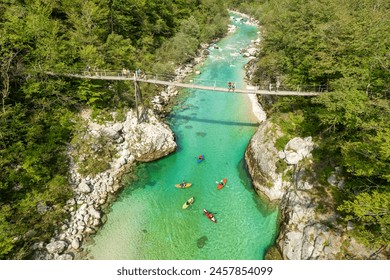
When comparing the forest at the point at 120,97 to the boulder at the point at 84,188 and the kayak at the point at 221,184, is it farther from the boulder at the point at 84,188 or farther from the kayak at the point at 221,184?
the kayak at the point at 221,184

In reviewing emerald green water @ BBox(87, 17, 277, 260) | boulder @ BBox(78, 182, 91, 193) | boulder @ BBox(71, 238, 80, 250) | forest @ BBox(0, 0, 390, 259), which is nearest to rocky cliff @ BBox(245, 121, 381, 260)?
forest @ BBox(0, 0, 390, 259)

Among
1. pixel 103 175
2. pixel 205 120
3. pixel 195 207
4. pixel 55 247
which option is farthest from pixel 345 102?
pixel 55 247

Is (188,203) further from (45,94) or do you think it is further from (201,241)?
(45,94)

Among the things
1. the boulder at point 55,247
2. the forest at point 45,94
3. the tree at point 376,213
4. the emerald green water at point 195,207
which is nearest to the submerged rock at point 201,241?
the emerald green water at point 195,207

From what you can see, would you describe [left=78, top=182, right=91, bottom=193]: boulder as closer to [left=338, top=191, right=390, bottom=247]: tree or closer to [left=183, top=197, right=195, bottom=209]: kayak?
[left=183, top=197, right=195, bottom=209]: kayak

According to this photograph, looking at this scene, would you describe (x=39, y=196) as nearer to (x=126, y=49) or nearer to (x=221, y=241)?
(x=221, y=241)

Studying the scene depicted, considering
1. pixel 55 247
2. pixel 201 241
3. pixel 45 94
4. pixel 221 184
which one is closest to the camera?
pixel 55 247
